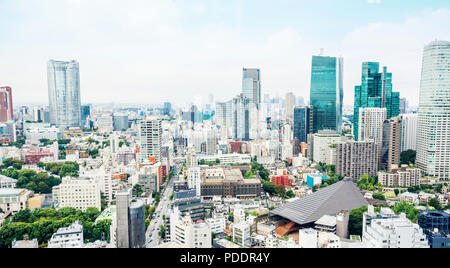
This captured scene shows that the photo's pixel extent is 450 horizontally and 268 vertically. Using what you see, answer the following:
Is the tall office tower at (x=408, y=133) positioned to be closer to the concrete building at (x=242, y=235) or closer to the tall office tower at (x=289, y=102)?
the tall office tower at (x=289, y=102)

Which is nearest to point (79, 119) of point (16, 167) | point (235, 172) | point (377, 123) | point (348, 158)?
point (16, 167)

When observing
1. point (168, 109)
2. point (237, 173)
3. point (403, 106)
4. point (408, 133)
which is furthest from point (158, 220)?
point (403, 106)

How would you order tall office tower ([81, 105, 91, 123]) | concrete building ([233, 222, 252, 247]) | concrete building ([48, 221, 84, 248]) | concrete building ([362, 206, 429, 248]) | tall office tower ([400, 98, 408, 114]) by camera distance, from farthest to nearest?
tall office tower ([400, 98, 408, 114]), tall office tower ([81, 105, 91, 123]), concrete building ([233, 222, 252, 247]), concrete building ([48, 221, 84, 248]), concrete building ([362, 206, 429, 248])

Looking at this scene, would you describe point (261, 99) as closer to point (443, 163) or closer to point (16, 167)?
point (443, 163)

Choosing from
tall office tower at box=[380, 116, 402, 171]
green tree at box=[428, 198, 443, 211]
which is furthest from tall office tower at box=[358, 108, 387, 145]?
green tree at box=[428, 198, 443, 211]

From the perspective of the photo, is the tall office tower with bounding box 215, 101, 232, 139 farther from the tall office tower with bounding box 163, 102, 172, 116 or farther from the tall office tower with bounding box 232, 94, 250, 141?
the tall office tower with bounding box 163, 102, 172, 116

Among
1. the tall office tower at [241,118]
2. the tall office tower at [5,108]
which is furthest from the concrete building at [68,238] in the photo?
the tall office tower at [241,118]

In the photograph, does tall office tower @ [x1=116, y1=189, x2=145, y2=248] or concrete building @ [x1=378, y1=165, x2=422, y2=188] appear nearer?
tall office tower @ [x1=116, y1=189, x2=145, y2=248]

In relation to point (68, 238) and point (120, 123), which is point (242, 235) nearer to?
point (68, 238)
